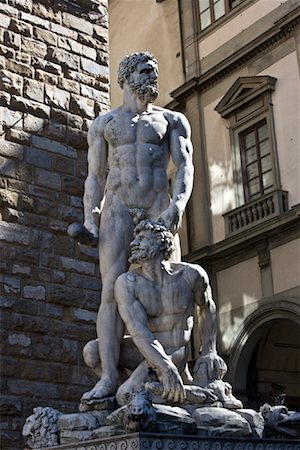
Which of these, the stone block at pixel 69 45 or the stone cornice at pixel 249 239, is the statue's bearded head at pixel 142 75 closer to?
the stone block at pixel 69 45

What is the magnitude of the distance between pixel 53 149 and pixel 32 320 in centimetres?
178

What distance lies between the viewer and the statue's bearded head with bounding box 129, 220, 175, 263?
17.3 feet

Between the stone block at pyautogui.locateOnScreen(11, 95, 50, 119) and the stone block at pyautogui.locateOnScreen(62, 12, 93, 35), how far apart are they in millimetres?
1079

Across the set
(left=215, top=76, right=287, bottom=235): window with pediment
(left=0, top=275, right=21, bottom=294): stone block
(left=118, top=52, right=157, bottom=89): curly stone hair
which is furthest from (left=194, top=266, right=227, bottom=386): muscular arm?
(left=215, top=76, right=287, bottom=235): window with pediment

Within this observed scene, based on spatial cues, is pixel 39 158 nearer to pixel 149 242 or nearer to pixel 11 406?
pixel 11 406

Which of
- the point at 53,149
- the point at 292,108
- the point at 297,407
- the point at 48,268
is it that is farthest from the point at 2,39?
the point at 297,407

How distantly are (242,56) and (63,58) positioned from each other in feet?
25.2

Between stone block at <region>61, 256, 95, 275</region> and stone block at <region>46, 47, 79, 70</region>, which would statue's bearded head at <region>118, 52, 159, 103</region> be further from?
stone block at <region>46, 47, 79, 70</region>

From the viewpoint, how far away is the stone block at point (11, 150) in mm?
8203

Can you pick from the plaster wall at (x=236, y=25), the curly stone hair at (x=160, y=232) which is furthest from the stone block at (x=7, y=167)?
the plaster wall at (x=236, y=25)

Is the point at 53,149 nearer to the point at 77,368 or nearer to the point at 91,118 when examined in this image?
the point at 91,118

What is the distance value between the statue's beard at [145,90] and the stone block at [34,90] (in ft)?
9.43

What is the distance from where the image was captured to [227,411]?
5.06 meters

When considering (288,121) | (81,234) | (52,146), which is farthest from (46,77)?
(288,121)
